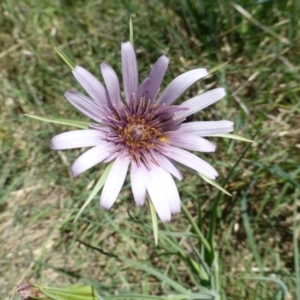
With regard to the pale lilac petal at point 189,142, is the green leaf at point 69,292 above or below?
below

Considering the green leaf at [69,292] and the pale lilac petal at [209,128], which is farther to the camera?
the pale lilac petal at [209,128]

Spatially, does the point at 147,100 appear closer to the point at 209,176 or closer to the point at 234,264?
the point at 209,176

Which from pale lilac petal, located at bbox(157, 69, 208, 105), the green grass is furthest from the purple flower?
the green grass

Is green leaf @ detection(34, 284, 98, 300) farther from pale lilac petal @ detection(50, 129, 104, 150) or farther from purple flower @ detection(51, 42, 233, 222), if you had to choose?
pale lilac petal @ detection(50, 129, 104, 150)

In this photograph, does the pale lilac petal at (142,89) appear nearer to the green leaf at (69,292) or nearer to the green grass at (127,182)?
the green leaf at (69,292)

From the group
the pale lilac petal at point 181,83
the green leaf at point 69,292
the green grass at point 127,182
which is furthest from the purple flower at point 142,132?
the green grass at point 127,182

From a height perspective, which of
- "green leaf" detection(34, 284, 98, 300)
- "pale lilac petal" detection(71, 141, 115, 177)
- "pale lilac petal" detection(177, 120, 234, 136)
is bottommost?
"green leaf" detection(34, 284, 98, 300)

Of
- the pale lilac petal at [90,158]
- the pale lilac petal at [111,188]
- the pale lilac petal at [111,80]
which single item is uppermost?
the pale lilac petal at [111,80]

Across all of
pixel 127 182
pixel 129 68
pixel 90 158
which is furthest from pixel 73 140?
pixel 127 182
